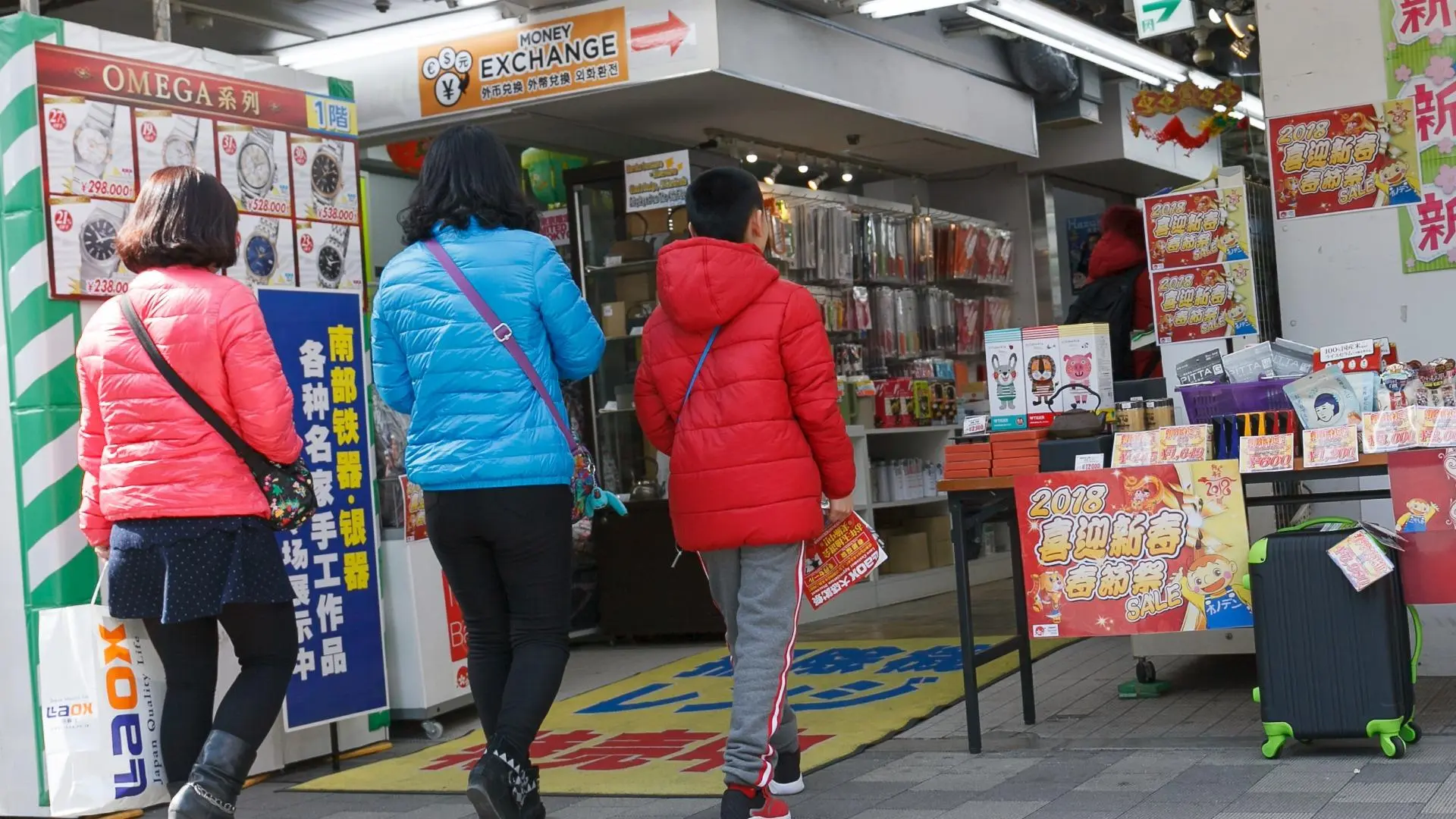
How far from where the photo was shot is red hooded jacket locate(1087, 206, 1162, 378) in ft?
21.7

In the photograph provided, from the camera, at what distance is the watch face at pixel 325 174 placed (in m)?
5.41

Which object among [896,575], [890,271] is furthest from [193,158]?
[890,271]

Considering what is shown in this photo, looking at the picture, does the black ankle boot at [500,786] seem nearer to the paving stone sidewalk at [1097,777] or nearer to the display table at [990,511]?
the paving stone sidewalk at [1097,777]

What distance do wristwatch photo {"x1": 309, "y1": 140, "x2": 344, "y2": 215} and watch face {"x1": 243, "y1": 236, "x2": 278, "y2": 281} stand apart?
0.26 m

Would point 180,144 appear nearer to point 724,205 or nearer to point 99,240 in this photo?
point 99,240

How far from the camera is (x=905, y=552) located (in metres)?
9.39

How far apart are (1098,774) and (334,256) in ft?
10.2

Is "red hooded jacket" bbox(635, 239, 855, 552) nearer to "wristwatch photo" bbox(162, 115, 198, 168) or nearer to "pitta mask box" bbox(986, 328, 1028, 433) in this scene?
"pitta mask box" bbox(986, 328, 1028, 433)

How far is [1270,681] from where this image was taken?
4098 mm

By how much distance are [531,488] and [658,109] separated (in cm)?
468

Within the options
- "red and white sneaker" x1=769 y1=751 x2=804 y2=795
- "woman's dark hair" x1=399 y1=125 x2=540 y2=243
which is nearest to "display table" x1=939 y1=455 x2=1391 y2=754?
"red and white sneaker" x1=769 y1=751 x2=804 y2=795

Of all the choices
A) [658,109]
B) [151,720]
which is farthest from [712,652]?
[151,720]

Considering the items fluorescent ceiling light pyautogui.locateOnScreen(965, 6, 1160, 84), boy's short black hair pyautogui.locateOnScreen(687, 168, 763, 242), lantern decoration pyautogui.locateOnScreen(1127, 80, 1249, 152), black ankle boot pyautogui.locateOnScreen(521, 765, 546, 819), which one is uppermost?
fluorescent ceiling light pyautogui.locateOnScreen(965, 6, 1160, 84)

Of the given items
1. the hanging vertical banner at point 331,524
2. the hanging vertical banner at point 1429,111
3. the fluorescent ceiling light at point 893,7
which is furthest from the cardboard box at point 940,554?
the hanging vertical banner at point 331,524
